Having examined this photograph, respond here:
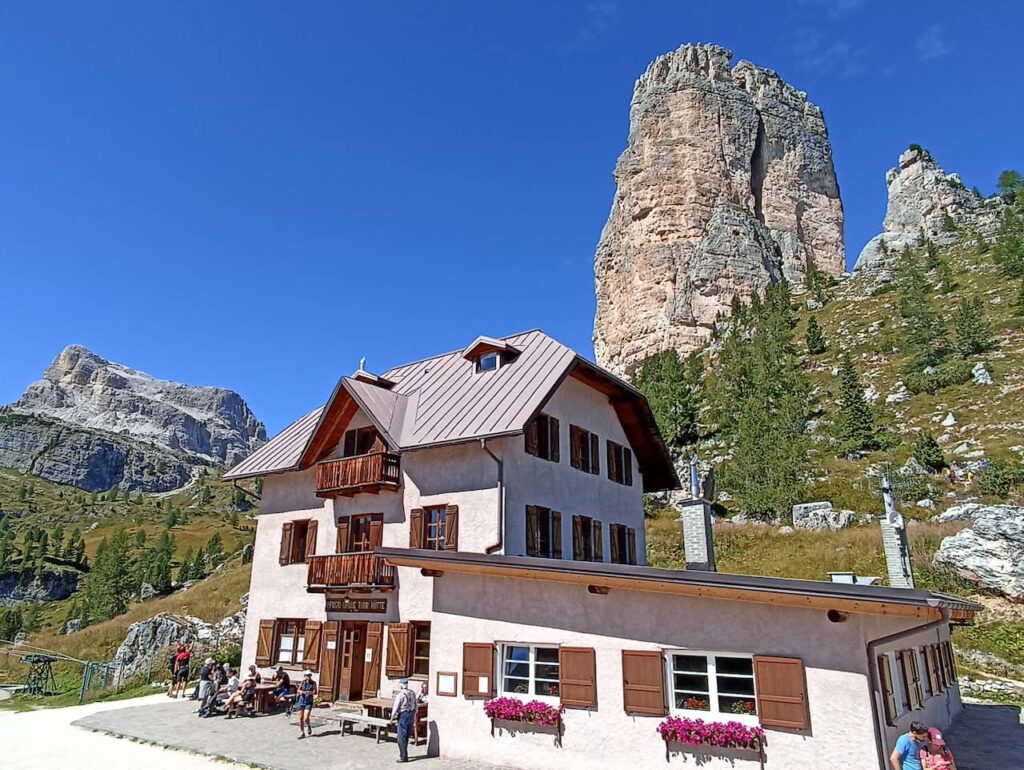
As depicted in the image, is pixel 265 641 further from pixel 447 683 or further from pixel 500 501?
pixel 447 683

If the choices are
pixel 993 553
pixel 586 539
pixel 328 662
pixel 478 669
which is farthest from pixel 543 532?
pixel 993 553

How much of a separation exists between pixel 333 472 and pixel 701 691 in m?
14.0

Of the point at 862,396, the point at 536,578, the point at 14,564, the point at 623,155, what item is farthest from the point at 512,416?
the point at 14,564

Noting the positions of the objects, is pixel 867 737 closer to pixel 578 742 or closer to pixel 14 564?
pixel 578 742

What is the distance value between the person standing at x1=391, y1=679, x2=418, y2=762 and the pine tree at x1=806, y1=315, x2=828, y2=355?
6498cm

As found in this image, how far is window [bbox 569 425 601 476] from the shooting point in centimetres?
2238

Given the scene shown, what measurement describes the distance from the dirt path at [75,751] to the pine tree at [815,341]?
2674 inches

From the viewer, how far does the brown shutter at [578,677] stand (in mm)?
12805

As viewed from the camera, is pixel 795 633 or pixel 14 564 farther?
pixel 14 564

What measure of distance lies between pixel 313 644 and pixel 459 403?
9124 millimetres

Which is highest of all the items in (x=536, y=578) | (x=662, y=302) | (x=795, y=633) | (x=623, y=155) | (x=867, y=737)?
(x=623, y=155)

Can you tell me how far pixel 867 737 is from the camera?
10234 millimetres

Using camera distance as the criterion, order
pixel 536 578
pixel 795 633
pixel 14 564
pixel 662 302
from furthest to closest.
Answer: pixel 14 564 < pixel 662 302 < pixel 536 578 < pixel 795 633

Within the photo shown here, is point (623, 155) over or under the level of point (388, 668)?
over
